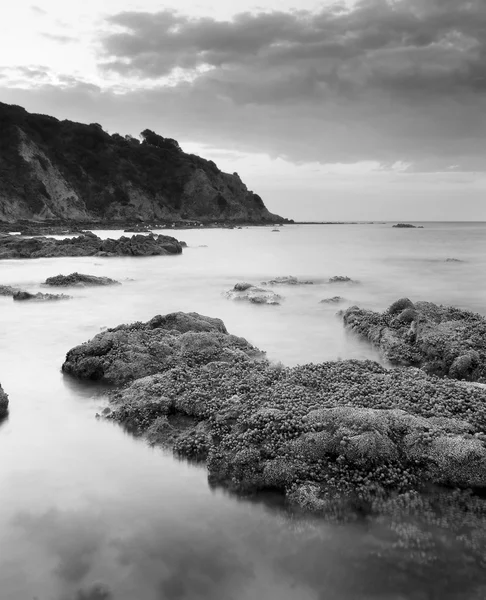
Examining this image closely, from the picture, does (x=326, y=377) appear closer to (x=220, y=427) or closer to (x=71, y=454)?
(x=220, y=427)

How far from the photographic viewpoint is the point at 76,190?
12050 cm

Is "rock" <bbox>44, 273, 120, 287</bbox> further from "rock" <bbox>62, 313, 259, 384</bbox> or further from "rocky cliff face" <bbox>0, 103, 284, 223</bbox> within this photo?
"rocky cliff face" <bbox>0, 103, 284, 223</bbox>

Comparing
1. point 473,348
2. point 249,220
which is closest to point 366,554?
point 473,348

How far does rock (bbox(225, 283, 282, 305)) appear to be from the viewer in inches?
957

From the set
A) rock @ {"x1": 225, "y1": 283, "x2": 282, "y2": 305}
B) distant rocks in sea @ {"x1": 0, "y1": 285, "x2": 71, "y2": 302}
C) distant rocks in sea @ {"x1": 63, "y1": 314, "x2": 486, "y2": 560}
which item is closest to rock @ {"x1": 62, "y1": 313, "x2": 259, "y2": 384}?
distant rocks in sea @ {"x1": 63, "y1": 314, "x2": 486, "y2": 560}

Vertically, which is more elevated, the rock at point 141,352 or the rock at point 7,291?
the rock at point 141,352

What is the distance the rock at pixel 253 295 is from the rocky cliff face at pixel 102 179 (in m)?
75.1

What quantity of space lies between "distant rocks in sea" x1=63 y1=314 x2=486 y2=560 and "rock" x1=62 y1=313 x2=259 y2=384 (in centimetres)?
9

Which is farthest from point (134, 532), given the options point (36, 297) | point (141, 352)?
point (36, 297)

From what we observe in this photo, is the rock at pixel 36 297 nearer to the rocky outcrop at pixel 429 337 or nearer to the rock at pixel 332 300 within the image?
the rock at pixel 332 300

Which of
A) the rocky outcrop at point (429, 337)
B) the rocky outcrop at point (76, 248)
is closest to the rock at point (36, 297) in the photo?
the rocky outcrop at point (429, 337)

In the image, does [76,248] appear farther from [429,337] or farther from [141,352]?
[429,337]

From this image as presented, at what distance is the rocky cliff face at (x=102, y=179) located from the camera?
10231 cm

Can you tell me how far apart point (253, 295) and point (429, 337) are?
38.3ft
